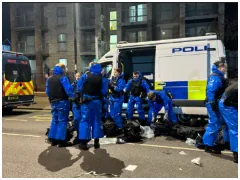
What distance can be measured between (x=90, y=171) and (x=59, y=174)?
0.47 metres

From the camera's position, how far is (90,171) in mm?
4145

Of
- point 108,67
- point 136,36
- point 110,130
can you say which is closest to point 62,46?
point 136,36

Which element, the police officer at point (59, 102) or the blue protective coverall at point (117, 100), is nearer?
the police officer at point (59, 102)

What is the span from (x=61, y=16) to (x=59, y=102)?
20401 millimetres

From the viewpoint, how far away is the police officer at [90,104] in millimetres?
5355

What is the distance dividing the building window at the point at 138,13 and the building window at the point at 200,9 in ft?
11.9

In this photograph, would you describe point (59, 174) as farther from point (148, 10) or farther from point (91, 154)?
point (148, 10)

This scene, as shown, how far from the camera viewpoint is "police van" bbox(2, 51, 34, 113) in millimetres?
10680

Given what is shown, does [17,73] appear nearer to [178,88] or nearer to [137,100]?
[137,100]

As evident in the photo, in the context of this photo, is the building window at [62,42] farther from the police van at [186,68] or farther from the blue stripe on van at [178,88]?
the blue stripe on van at [178,88]

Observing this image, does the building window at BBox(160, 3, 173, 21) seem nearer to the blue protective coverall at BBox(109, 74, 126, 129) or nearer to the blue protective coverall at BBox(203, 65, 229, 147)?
the blue protective coverall at BBox(109, 74, 126, 129)

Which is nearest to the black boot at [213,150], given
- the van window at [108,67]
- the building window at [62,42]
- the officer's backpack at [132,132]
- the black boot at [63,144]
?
the officer's backpack at [132,132]

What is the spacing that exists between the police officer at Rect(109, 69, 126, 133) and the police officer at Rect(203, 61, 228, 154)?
2536 mm

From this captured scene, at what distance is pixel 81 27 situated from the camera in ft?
79.3
